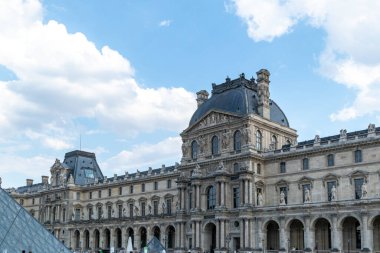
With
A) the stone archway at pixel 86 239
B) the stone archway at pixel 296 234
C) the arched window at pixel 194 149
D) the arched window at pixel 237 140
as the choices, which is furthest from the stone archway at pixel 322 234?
the stone archway at pixel 86 239

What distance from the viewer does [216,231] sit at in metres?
60.2

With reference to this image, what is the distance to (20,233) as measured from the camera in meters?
41.8

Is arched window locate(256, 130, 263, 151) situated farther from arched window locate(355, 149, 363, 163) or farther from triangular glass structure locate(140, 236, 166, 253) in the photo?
triangular glass structure locate(140, 236, 166, 253)

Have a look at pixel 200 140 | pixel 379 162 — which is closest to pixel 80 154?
pixel 200 140

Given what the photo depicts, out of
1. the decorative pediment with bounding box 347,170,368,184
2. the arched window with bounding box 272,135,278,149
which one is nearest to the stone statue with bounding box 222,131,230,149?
the arched window with bounding box 272,135,278,149

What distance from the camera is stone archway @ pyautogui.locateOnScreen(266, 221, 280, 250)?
5784cm

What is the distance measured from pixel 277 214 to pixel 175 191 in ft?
68.3

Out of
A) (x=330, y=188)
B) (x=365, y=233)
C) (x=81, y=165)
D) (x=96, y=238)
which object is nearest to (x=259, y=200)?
(x=330, y=188)

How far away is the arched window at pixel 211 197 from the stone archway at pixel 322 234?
489 inches

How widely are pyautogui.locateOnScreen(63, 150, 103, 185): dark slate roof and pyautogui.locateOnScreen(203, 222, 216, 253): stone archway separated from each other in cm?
3301

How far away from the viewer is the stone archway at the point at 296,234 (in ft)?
183

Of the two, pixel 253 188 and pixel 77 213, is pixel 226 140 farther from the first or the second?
pixel 77 213

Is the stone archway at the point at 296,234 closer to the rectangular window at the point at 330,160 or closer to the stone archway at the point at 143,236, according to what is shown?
the rectangular window at the point at 330,160

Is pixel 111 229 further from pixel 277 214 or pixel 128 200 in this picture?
pixel 277 214
